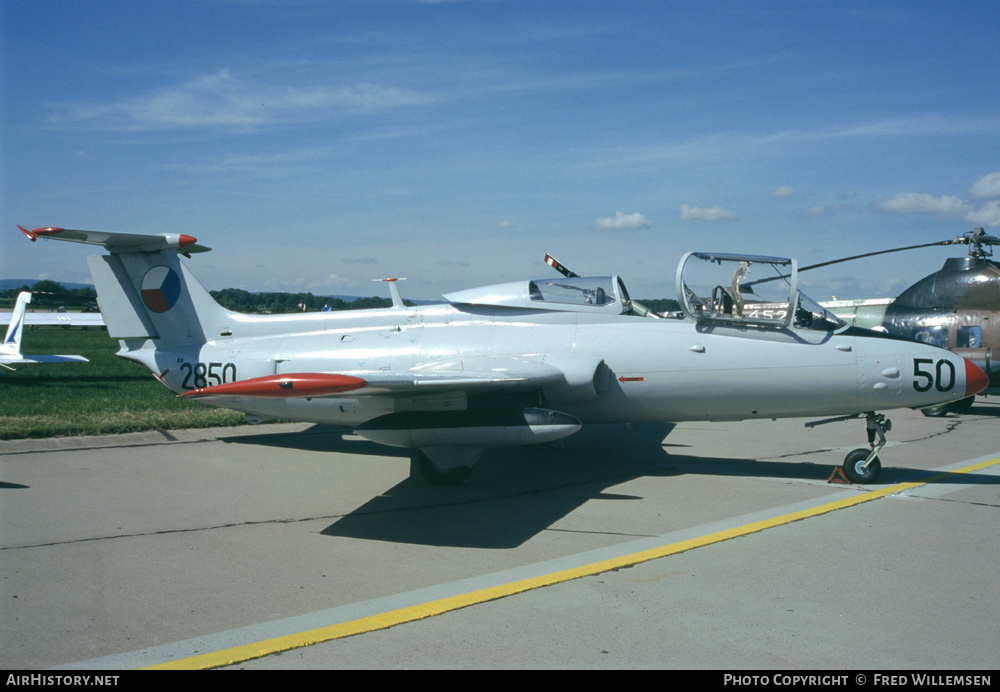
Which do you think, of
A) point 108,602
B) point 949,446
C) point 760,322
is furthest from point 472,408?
point 949,446

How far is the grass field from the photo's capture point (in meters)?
10.5

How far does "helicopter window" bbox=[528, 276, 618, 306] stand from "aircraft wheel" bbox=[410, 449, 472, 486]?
2.33 m

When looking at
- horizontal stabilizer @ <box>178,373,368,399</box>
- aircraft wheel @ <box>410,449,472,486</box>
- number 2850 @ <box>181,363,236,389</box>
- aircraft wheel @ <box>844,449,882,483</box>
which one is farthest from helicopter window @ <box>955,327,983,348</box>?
number 2850 @ <box>181,363,236,389</box>

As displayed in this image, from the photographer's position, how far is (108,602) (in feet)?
14.5

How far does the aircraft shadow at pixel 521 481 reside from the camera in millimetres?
6141

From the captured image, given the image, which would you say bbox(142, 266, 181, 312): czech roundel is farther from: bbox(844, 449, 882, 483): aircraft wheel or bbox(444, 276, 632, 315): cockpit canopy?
bbox(844, 449, 882, 483): aircraft wheel

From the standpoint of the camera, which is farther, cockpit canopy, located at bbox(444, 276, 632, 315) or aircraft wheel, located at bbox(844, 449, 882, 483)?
cockpit canopy, located at bbox(444, 276, 632, 315)

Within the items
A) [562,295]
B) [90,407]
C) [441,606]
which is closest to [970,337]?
[562,295]

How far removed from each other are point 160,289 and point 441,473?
519cm

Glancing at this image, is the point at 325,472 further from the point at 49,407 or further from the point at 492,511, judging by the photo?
the point at 49,407

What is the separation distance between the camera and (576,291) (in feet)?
28.3

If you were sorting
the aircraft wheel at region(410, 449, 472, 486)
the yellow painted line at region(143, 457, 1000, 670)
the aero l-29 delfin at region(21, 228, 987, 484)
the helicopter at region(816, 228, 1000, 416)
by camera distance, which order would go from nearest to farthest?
the yellow painted line at region(143, 457, 1000, 670) < the aero l-29 delfin at region(21, 228, 987, 484) < the aircraft wheel at region(410, 449, 472, 486) < the helicopter at region(816, 228, 1000, 416)

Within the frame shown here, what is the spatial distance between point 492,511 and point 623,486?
1809mm

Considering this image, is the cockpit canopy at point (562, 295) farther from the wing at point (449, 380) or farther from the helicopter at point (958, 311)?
the helicopter at point (958, 311)
